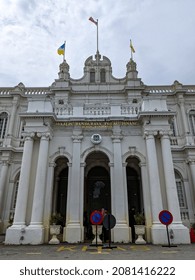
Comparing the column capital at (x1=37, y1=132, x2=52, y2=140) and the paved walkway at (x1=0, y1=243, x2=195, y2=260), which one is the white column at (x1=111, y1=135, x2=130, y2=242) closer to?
the paved walkway at (x1=0, y1=243, x2=195, y2=260)

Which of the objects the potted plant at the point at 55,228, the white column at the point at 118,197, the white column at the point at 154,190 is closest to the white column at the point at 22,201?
the potted plant at the point at 55,228

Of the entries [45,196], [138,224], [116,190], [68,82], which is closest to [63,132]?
[45,196]

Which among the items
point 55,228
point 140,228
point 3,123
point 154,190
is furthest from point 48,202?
point 3,123

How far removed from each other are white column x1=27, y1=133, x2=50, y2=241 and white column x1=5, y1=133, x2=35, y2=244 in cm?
53

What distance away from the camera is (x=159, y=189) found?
37.0 ft

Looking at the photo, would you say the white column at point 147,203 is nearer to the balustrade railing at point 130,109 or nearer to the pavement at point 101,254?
the pavement at point 101,254

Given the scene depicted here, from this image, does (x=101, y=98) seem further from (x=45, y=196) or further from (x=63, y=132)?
(x=45, y=196)

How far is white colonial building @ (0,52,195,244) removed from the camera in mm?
10945

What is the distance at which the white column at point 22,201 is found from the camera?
1042 cm

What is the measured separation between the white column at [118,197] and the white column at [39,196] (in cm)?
401

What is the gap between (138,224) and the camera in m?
11.0

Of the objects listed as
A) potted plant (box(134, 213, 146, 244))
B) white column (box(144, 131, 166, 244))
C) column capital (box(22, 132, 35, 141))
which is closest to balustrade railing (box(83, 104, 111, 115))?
white column (box(144, 131, 166, 244))

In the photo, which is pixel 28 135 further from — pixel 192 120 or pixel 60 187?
pixel 192 120

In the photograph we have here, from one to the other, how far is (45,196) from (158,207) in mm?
6448
